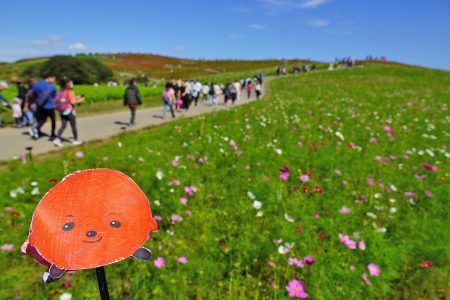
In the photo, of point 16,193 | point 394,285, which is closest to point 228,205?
point 394,285

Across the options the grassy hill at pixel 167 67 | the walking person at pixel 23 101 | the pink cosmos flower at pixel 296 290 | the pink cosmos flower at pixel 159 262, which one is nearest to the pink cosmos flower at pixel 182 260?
the pink cosmos flower at pixel 159 262

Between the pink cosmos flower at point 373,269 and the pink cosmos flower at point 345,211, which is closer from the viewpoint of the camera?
the pink cosmos flower at point 373,269

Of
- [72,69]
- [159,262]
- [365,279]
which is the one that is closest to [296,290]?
[365,279]

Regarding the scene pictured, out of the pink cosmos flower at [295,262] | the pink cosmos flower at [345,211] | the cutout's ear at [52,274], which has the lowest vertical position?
the pink cosmos flower at [295,262]

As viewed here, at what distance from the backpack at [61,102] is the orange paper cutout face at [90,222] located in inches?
296

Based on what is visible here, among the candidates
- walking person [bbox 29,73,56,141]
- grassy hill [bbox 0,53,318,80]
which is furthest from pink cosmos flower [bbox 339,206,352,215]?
grassy hill [bbox 0,53,318,80]

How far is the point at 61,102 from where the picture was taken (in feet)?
24.1

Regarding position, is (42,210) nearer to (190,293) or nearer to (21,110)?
(190,293)

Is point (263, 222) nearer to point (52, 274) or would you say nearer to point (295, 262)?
point (295, 262)

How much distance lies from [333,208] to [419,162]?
3.46 metres

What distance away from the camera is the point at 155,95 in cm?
2627

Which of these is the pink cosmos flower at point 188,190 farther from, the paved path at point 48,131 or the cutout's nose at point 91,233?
the paved path at point 48,131

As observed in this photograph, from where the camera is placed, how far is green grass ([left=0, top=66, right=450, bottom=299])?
288cm

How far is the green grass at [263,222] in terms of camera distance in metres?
2.88
